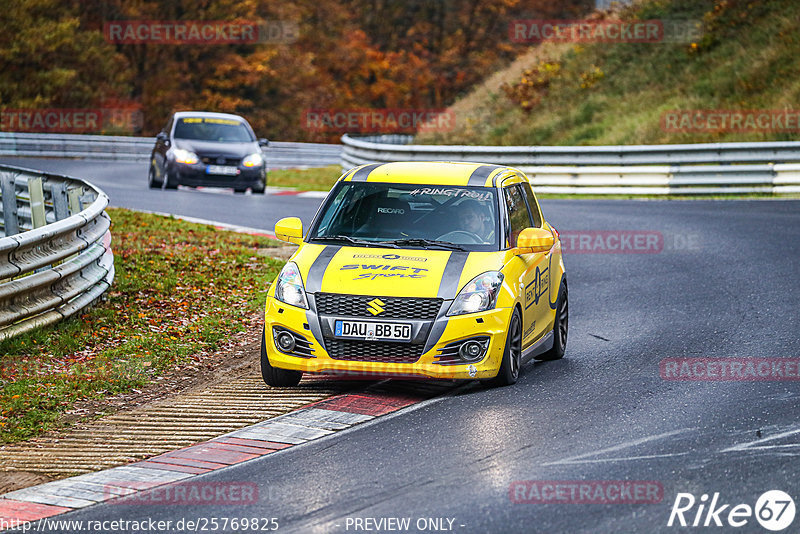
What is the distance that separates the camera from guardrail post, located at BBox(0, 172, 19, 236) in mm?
15836

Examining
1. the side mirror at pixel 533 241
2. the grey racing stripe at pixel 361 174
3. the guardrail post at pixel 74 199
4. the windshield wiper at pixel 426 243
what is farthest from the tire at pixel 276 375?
the guardrail post at pixel 74 199

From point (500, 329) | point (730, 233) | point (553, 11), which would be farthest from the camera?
point (553, 11)

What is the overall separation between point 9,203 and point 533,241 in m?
9.28

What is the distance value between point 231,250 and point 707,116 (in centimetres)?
1752

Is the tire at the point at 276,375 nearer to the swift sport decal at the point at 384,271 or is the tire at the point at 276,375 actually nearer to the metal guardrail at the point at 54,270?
the swift sport decal at the point at 384,271

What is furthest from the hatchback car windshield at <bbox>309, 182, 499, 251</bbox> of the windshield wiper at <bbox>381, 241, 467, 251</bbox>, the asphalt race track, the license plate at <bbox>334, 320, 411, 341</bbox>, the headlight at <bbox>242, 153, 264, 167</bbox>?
the headlight at <bbox>242, 153, 264, 167</bbox>

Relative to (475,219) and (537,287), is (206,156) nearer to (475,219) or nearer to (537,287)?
(475,219)

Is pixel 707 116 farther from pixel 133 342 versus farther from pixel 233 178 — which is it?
pixel 133 342

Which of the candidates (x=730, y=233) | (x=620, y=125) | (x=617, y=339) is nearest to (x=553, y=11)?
(x=620, y=125)

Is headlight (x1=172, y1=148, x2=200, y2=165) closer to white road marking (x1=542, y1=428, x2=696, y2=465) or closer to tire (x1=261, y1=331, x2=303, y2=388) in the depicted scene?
tire (x1=261, y1=331, x2=303, y2=388)

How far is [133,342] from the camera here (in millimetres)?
10672

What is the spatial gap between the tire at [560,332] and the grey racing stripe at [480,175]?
4.36 feet

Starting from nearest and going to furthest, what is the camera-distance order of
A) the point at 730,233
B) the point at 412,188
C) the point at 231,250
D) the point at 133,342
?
1. the point at 412,188
2. the point at 133,342
3. the point at 231,250
4. the point at 730,233

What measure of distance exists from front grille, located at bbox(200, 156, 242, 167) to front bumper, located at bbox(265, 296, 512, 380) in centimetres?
1696
